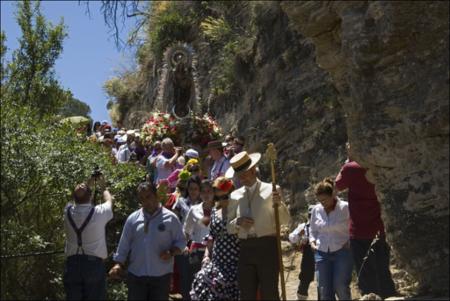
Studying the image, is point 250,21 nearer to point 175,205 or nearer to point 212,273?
point 175,205

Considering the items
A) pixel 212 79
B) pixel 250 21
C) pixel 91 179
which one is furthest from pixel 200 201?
pixel 212 79

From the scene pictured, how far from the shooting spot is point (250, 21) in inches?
707

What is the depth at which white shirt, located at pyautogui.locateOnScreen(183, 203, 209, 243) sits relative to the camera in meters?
8.96

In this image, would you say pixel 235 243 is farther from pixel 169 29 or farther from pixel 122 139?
pixel 169 29

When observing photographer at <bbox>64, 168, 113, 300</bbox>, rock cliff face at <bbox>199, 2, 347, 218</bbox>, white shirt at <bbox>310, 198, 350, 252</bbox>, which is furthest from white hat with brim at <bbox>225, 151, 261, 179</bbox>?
rock cliff face at <bbox>199, 2, 347, 218</bbox>

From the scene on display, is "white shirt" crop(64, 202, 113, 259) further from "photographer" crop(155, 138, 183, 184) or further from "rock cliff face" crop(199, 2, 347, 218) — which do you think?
"rock cliff face" crop(199, 2, 347, 218)

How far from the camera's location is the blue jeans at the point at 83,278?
7309 millimetres

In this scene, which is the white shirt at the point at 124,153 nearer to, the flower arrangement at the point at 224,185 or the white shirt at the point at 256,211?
the flower arrangement at the point at 224,185

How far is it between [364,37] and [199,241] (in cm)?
394

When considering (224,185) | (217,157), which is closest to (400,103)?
(224,185)

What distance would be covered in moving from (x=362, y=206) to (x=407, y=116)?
2.25 m

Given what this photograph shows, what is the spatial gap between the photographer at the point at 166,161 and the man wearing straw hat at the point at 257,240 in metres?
5.91

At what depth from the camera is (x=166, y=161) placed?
524 inches

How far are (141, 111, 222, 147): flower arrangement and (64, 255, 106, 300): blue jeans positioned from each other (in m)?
8.72
